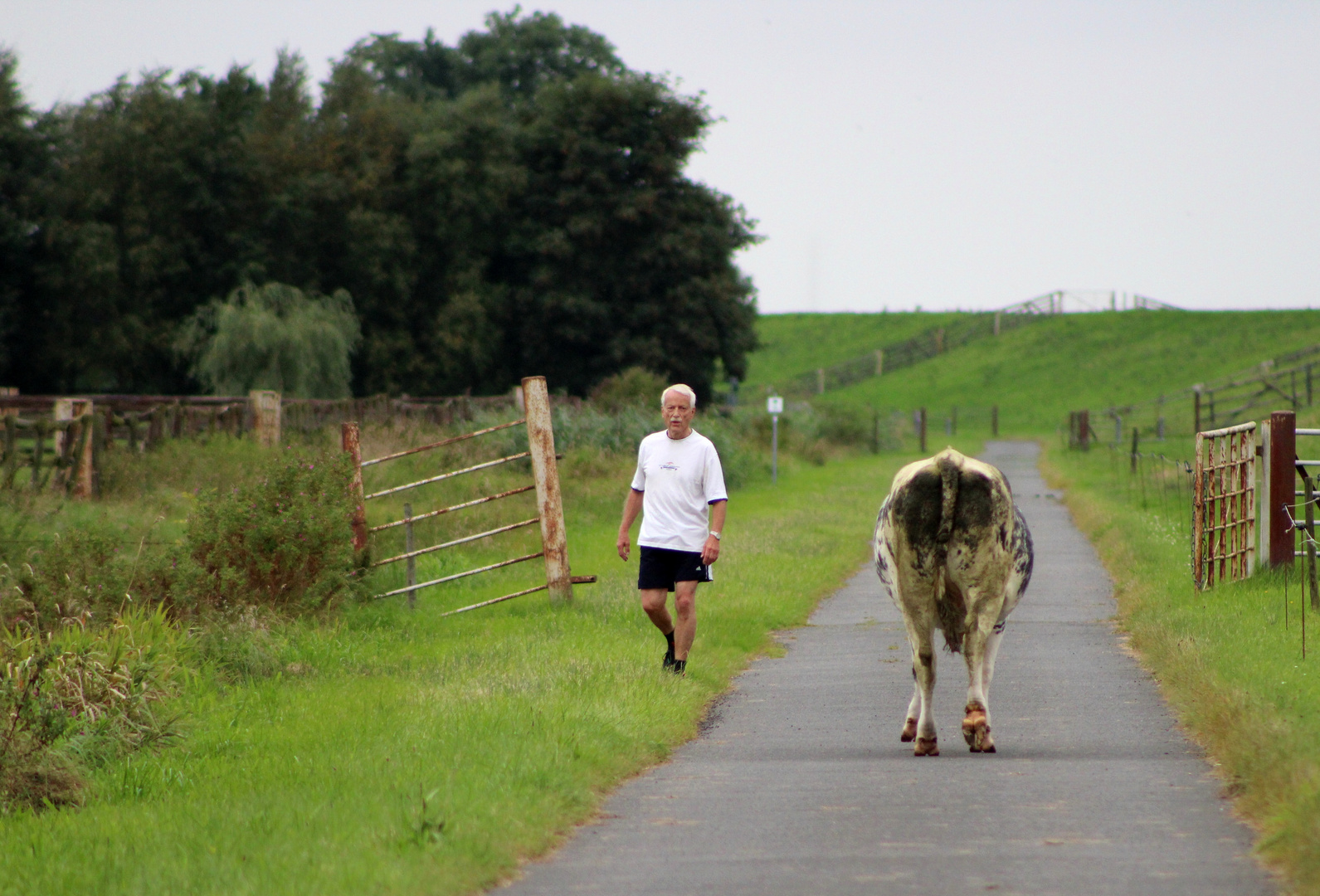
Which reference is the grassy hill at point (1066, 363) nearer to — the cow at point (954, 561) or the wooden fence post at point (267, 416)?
the wooden fence post at point (267, 416)

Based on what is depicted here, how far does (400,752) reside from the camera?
791 cm

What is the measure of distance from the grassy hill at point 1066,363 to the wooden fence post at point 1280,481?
54671 mm

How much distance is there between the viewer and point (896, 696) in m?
10.4

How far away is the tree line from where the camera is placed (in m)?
45.0

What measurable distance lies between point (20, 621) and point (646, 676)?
491 centimetres

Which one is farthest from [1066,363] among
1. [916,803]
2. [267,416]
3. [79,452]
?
[916,803]

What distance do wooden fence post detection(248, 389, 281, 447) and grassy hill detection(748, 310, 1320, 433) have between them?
48.9 m

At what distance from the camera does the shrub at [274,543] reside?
12.6 m

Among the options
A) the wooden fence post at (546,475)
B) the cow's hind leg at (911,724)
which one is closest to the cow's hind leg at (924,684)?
the cow's hind leg at (911,724)

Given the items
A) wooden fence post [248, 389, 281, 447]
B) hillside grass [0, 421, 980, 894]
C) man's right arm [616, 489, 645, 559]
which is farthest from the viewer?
wooden fence post [248, 389, 281, 447]

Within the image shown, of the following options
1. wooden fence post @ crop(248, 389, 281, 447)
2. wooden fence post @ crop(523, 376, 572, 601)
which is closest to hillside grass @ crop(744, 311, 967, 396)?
wooden fence post @ crop(248, 389, 281, 447)

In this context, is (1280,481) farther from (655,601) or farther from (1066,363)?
(1066,363)

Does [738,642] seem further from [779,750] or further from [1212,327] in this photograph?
[1212,327]

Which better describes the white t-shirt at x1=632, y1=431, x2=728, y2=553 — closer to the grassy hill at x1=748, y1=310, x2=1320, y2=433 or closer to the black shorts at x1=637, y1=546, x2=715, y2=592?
the black shorts at x1=637, y1=546, x2=715, y2=592
